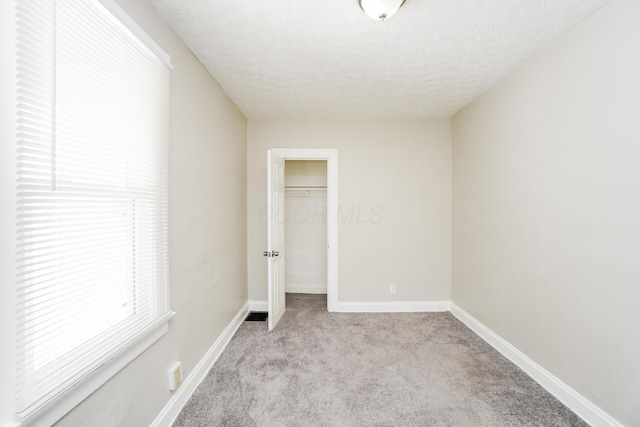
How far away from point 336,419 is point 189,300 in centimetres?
128

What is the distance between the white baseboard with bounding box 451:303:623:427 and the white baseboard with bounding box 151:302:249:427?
8.49 ft

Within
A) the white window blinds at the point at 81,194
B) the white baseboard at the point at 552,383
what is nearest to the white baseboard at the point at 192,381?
the white window blinds at the point at 81,194

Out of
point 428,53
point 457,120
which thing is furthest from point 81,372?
point 457,120

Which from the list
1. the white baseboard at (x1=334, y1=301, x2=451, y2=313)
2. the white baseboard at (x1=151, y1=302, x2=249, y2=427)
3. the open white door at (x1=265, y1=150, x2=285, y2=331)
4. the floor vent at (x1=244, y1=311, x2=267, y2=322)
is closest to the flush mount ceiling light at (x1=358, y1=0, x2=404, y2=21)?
the open white door at (x1=265, y1=150, x2=285, y2=331)

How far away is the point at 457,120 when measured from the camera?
10.2ft

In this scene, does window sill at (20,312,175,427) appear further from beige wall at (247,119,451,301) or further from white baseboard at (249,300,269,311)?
beige wall at (247,119,451,301)

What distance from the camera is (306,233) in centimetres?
403

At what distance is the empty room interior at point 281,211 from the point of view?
2.99 feet

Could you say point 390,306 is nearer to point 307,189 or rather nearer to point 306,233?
point 306,233

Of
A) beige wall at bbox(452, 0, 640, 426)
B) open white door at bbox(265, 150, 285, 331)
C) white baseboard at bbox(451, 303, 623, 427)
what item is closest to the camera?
beige wall at bbox(452, 0, 640, 426)

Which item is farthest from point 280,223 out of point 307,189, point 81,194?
point 81,194

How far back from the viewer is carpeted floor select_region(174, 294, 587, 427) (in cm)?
164

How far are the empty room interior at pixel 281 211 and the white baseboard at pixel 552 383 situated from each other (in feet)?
0.07

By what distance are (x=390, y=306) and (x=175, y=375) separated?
249cm
